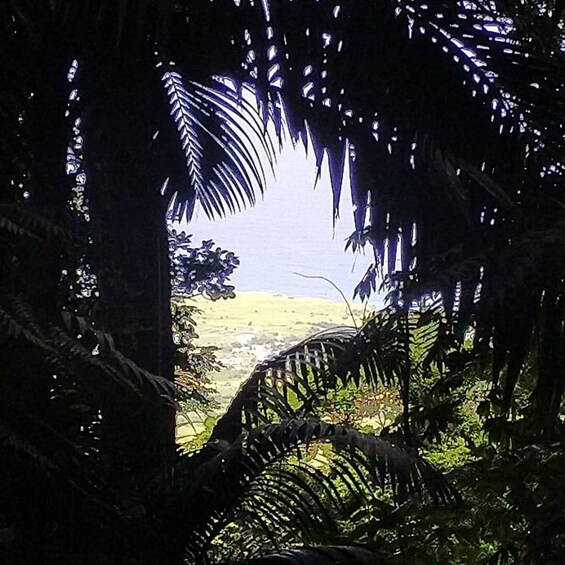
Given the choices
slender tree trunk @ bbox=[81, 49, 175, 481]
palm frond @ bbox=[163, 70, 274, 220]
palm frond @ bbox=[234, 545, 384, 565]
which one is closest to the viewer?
palm frond @ bbox=[234, 545, 384, 565]

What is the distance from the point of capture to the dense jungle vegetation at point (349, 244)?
1.05m

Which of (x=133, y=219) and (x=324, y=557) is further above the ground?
(x=133, y=219)

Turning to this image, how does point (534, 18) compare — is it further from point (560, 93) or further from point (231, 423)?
point (231, 423)

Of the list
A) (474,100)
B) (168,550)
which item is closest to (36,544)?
(168,550)

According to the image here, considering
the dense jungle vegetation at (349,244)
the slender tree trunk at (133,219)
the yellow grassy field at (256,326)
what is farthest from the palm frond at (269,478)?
the yellow grassy field at (256,326)

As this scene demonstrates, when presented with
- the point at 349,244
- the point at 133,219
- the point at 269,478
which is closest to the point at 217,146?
the point at 133,219

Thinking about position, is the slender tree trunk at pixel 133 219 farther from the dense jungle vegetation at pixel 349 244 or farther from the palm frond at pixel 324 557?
the palm frond at pixel 324 557

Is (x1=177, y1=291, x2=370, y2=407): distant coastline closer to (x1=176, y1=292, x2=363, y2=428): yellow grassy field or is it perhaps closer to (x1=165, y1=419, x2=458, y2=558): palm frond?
(x1=176, y1=292, x2=363, y2=428): yellow grassy field

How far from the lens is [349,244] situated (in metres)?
1.53

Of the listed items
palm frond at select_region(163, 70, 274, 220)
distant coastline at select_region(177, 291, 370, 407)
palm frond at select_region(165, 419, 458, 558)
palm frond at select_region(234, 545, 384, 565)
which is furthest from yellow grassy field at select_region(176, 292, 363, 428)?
palm frond at select_region(234, 545, 384, 565)

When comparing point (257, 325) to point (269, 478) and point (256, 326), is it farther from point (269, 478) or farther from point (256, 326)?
point (269, 478)

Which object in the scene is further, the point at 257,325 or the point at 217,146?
the point at 257,325

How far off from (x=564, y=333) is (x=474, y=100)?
1.42 ft

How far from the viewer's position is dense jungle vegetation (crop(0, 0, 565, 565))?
105 cm
